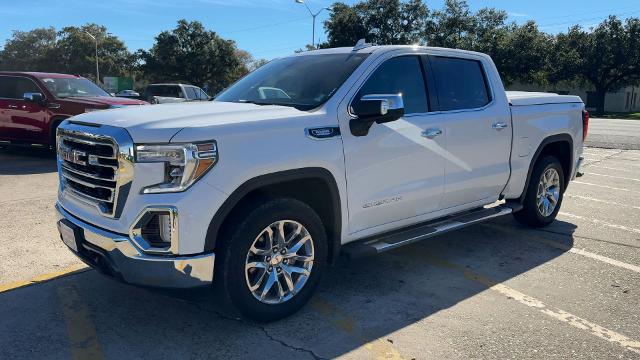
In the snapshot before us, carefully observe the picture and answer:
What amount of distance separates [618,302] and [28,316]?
14.4ft

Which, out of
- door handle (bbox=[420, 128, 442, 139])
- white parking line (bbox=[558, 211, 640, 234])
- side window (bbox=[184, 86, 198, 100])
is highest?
side window (bbox=[184, 86, 198, 100])

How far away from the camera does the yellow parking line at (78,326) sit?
3297 mm

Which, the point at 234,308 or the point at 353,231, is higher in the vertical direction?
the point at 353,231

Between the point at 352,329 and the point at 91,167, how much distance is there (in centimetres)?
203

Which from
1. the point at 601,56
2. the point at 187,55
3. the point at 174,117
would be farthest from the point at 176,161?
the point at 187,55

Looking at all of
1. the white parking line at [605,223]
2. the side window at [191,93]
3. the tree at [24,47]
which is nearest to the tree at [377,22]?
the side window at [191,93]

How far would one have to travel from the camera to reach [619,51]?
45.9 meters

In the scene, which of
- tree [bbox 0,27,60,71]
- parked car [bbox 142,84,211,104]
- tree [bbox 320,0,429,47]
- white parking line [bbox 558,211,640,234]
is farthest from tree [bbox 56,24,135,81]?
white parking line [bbox 558,211,640,234]

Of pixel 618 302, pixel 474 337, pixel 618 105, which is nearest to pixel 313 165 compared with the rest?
pixel 474 337

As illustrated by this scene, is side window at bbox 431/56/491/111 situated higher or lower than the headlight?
higher

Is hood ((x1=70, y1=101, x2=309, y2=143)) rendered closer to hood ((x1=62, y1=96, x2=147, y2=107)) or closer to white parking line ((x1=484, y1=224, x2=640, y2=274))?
white parking line ((x1=484, y1=224, x2=640, y2=274))

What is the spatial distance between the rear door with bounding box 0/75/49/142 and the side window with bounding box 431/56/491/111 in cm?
874

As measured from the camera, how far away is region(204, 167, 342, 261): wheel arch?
3.28m

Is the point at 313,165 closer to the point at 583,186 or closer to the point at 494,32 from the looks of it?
Answer: the point at 583,186
